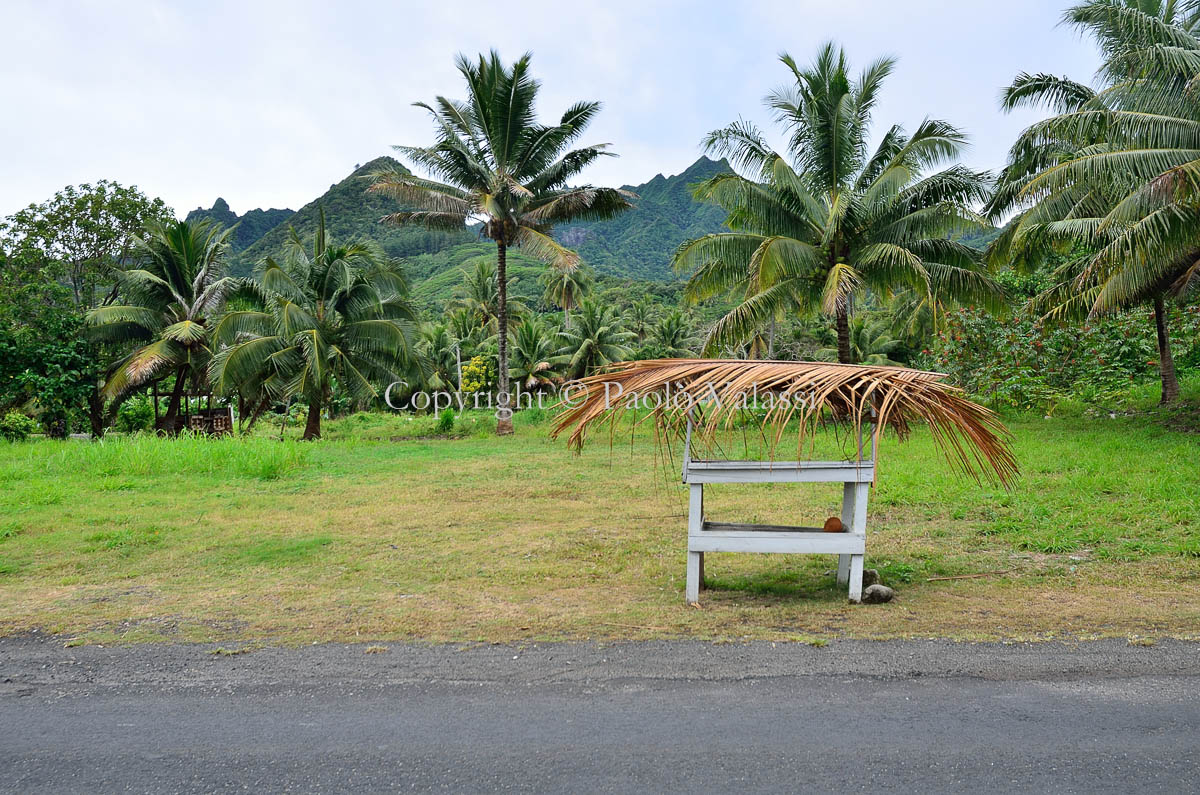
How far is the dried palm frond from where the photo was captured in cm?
464

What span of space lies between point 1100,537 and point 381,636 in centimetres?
594

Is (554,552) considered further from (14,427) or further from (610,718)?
(14,427)

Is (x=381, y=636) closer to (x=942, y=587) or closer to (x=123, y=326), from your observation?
(x=942, y=587)

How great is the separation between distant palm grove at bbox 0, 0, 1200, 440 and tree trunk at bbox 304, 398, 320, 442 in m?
0.05

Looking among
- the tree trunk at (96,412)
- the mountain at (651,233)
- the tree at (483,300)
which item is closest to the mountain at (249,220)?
the mountain at (651,233)

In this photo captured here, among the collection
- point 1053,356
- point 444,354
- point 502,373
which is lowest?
point 502,373

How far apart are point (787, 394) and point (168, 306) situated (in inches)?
823

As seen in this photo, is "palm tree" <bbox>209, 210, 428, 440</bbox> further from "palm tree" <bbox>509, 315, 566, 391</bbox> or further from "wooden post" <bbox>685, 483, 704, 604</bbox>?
"wooden post" <bbox>685, 483, 704, 604</bbox>

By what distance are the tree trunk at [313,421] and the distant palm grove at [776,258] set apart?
0.05 m

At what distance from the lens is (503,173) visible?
18.5m

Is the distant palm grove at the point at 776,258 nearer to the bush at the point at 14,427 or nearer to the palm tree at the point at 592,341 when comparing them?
the bush at the point at 14,427

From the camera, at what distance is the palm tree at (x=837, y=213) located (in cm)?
1396

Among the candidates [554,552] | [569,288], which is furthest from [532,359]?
[554,552]

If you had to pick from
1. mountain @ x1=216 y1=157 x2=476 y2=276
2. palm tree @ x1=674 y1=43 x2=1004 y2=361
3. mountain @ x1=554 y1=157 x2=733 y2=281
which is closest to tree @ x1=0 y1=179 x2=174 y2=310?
palm tree @ x1=674 y1=43 x2=1004 y2=361
